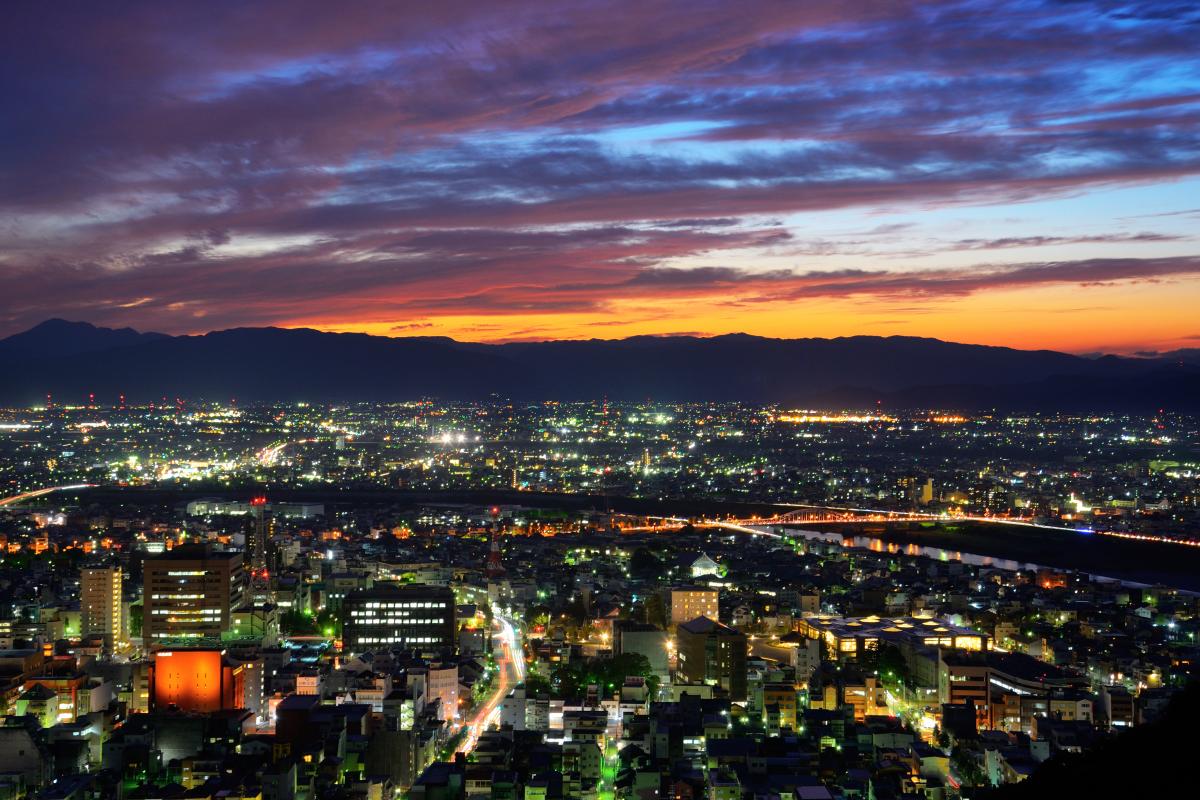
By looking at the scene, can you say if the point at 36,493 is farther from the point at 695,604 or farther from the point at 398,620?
the point at 695,604

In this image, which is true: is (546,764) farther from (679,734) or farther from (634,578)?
(634,578)

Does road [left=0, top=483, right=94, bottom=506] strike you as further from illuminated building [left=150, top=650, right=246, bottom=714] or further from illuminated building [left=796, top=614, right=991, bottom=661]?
illuminated building [left=796, top=614, right=991, bottom=661]

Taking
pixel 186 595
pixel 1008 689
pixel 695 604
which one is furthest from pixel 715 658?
pixel 186 595

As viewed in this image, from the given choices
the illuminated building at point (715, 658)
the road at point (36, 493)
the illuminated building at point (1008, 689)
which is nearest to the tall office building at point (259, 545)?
the illuminated building at point (715, 658)

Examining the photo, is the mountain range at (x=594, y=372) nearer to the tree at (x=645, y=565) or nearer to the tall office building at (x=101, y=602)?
the tree at (x=645, y=565)

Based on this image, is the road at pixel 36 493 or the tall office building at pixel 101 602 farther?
the road at pixel 36 493

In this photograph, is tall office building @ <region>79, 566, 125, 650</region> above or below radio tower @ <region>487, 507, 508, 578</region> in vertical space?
above

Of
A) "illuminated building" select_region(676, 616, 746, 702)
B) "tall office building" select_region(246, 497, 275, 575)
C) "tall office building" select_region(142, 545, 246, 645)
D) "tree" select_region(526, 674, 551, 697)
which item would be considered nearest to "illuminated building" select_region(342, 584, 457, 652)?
"tall office building" select_region(142, 545, 246, 645)
